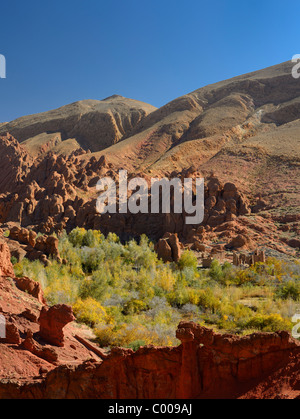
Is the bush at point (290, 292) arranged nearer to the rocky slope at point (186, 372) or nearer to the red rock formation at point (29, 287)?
the red rock formation at point (29, 287)

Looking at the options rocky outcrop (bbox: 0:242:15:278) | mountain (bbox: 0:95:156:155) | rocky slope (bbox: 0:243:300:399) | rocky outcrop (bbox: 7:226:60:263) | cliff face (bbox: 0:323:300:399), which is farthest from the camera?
mountain (bbox: 0:95:156:155)

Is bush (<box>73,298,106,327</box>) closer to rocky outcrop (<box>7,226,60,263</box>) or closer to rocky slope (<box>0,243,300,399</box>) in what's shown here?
rocky outcrop (<box>7,226,60,263</box>)

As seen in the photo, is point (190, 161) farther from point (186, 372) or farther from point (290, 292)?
point (186, 372)

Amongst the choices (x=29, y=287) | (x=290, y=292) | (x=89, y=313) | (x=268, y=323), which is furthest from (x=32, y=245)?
(x=290, y=292)

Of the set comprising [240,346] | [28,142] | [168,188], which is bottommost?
[240,346]

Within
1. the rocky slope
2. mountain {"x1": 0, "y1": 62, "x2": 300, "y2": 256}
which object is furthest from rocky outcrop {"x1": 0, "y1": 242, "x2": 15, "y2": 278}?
mountain {"x1": 0, "y1": 62, "x2": 300, "y2": 256}

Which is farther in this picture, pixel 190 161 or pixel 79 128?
pixel 79 128

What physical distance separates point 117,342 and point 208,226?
24944mm

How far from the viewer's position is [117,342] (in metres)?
13.8

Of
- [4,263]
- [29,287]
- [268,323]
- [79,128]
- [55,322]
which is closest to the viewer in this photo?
[55,322]

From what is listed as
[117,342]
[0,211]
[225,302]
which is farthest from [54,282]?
[0,211]

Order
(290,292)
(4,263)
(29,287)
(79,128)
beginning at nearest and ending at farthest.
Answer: (29,287) → (4,263) → (290,292) → (79,128)

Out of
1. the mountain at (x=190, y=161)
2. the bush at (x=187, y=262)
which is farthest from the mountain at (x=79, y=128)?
the bush at (x=187, y=262)
